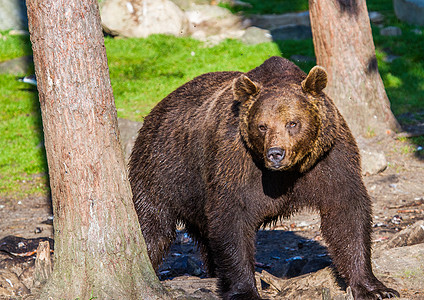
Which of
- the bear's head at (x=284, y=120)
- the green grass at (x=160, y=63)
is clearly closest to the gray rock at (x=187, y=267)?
the bear's head at (x=284, y=120)

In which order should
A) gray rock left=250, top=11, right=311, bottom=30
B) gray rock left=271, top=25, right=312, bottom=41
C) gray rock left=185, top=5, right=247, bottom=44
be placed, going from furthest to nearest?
gray rock left=250, top=11, right=311, bottom=30 → gray rock left=185, top=5, right=247, bottom=44 → gray rock left=271, top=25, right=312, bottom=41

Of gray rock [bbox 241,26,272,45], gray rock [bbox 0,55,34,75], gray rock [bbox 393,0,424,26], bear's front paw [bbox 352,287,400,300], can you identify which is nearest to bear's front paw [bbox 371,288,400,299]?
bear's front paw [bbox 352,287,400,300]

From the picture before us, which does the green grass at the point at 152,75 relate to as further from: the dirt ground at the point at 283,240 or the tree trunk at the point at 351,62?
the dirt ground at the point at 283,240

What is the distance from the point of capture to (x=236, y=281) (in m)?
4.82

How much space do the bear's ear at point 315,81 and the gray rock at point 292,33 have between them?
41.1 feet

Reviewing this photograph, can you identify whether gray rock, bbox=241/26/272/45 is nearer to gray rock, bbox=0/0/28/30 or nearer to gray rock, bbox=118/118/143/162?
gray rock, bbox=118/118/143/162

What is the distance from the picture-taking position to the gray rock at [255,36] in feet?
54.4

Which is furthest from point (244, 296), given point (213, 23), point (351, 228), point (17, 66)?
point (213, 23)

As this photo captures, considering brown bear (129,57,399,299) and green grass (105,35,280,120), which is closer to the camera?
brown bear (129,57,399,299)

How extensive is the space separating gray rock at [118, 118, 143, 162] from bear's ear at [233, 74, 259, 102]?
558cm

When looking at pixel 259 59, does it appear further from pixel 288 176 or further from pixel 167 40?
pixel 288 176

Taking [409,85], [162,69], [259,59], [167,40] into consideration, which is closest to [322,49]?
[409,85]

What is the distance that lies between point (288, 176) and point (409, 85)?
357 inches

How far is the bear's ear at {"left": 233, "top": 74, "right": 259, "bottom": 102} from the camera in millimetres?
4598
